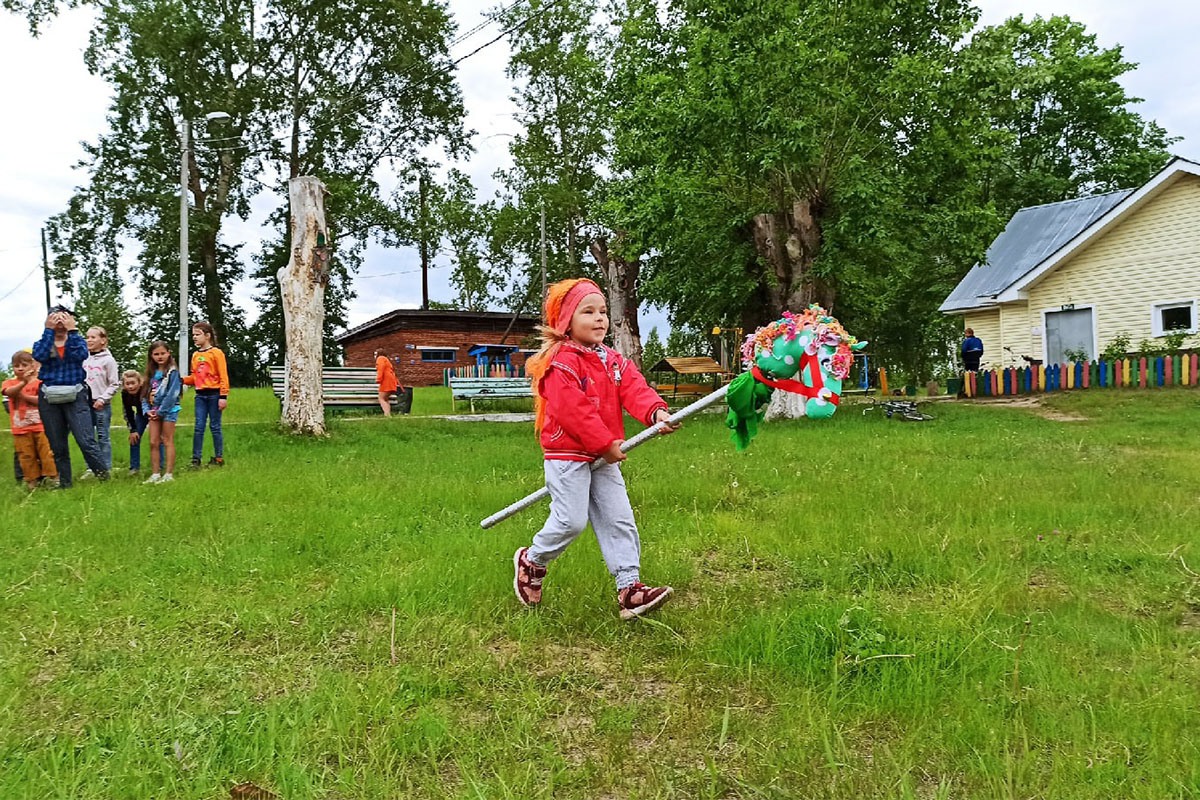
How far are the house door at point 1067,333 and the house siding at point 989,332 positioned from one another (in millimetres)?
1819

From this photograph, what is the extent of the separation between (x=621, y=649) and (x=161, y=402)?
705cm

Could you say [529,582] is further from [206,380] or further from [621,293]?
[621,293]

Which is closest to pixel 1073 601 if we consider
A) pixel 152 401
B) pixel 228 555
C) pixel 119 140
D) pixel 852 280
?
pixel 228 555

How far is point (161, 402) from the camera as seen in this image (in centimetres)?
850

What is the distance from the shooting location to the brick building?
122 ft

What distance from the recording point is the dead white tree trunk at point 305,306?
1227 cm

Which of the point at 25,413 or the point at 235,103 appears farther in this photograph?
the point at 235,103

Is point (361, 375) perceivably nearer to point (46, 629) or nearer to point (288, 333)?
point (288, 333)

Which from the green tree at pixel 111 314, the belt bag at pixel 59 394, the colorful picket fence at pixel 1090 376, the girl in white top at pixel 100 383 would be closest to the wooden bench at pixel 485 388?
the girl in white top at pixel 100 383

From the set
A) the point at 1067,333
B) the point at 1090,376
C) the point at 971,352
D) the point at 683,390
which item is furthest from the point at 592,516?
the point at 683,390

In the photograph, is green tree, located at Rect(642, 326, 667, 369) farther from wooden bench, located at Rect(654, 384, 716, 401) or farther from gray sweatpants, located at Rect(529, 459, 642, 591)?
gray sweatpants, located at Rect(529, 459, 642, 591)

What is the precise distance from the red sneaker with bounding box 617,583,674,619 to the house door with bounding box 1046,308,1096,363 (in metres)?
21.4

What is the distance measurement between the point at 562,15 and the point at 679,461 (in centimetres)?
2483

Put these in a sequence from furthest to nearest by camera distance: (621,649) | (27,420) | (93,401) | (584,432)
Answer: (93,401), (27,420), (584,432), (621,649)
